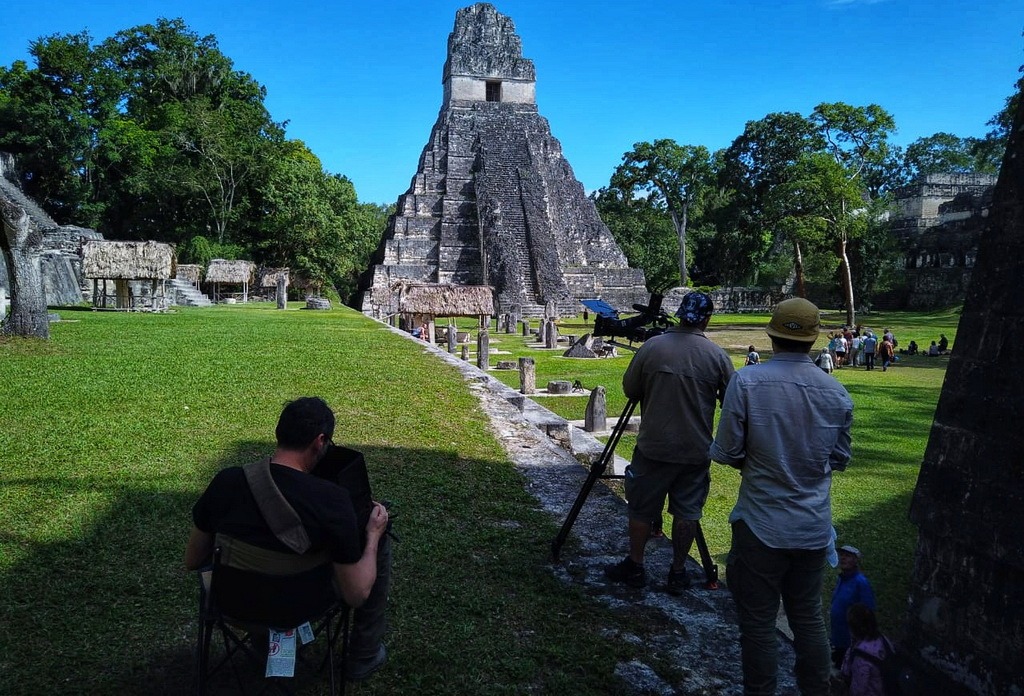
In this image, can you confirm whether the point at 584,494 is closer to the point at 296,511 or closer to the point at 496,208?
the point at 296,511

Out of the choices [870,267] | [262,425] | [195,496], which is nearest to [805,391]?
[195,496]

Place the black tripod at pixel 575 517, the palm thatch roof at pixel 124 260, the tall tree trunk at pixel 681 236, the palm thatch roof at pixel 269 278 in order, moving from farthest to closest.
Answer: the tall tree trunk at pixel 681 236, the palm thatch roof at pixel 269 278, the palm thatch roof at pixel 124 260, the black tripod at pixel 575 517

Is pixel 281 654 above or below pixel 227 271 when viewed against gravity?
above

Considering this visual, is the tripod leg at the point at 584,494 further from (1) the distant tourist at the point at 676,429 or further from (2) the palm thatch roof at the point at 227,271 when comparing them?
(2) the palm thatch roof at the point at 227,271

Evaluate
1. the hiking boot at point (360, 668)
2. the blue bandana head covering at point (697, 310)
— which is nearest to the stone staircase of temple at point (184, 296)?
the blue bandana head covering at point (697, 310)

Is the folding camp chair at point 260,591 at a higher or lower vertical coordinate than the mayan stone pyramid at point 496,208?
lower

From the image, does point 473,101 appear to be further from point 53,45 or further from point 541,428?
point 541,428

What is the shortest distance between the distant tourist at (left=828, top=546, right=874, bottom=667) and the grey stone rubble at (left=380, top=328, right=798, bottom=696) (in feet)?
1.62

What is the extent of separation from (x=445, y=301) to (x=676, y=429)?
64.5 ft

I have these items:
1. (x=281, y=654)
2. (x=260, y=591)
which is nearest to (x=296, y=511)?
(x=260, y=591)

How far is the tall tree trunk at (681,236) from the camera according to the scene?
50028 millimetres

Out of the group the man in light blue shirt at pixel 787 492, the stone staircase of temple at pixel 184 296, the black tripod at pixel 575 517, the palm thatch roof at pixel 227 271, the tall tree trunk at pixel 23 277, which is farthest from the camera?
the palm thatch roof at pixel 227 271

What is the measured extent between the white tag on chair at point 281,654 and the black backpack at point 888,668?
7.96 feet

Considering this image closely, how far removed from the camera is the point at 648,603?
12.2 ft
